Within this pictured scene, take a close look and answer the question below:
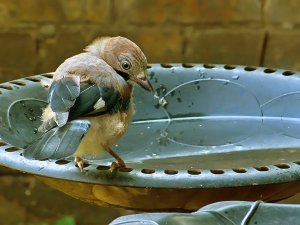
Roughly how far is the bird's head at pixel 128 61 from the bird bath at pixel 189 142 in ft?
0.61

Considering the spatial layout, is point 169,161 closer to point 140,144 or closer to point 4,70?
point 140,144

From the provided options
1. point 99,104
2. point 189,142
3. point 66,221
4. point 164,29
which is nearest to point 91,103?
point 99,104

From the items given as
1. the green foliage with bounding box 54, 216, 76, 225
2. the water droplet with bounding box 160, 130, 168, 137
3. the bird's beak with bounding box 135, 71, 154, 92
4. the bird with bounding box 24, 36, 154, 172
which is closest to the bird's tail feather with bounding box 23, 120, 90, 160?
the bird with bounding box 24, 36, 154, 172

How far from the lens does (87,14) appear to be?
3.31 meters

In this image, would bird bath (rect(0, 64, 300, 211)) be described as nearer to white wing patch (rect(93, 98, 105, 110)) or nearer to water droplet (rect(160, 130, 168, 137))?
water droplet (rect(160, 130, 168, 137))

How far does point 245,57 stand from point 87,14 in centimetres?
62

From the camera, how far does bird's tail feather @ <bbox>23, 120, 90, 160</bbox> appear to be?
159 centimetres

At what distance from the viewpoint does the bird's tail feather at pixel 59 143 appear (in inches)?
62.4

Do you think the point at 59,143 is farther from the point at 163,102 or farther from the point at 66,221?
the point at 66,221

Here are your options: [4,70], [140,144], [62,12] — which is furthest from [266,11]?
[140,144]

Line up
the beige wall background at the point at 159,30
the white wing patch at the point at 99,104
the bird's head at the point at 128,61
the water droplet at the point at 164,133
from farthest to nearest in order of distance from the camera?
the beige wall background at the point at 159,30 → the water droplet at the point at 164,133 → the bird's head at the point at 128,61 → the white wing patch at the point at 99,104

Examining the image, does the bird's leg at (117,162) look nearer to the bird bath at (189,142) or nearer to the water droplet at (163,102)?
the bird bath at (189,142)

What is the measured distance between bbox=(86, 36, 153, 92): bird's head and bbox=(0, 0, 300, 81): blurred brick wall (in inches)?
55.3

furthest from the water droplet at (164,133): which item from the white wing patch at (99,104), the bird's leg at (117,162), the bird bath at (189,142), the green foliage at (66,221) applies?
the green foliage at (66,221)
